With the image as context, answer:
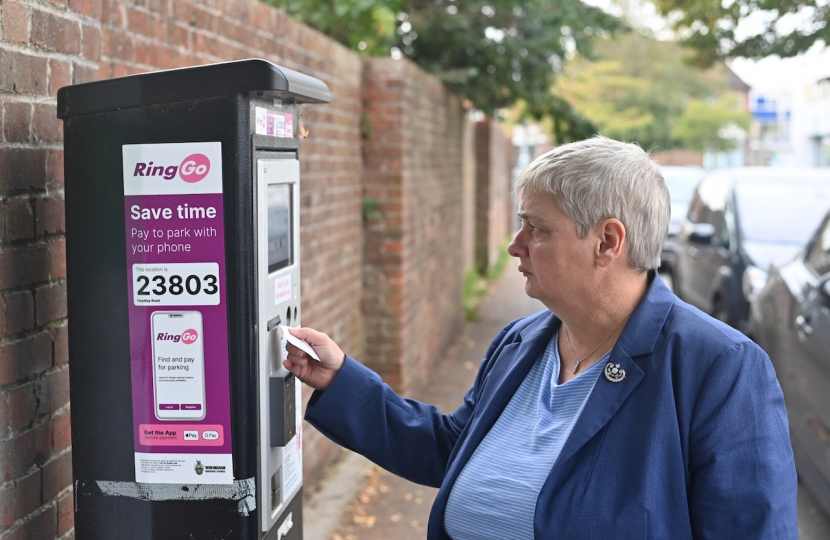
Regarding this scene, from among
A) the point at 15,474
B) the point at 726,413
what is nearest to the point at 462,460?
the point at 726,413

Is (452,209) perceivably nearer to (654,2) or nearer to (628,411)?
(654,2)

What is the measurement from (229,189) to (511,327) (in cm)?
95

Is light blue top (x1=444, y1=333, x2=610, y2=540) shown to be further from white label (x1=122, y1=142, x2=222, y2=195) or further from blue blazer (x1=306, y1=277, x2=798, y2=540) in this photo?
white label (x1=122, y1=142, x2=222, y2=195)

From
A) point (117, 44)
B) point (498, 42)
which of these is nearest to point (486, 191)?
point (498, 42)

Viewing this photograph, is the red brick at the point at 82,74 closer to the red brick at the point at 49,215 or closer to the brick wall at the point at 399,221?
the red brick at the point at 49,215

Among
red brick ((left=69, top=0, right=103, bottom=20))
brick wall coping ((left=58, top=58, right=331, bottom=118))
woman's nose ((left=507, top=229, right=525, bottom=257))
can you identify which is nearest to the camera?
brick wall coping ((left=58, top=58, right=331, bottom=118))

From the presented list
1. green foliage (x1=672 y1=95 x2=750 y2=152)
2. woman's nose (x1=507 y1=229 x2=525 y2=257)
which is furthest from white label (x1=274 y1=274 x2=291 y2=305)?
green foliage (x1=672 y1=95 x2=750 y2=152)

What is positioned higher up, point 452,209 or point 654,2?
point 654,2

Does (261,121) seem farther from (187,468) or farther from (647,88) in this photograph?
(647,88)

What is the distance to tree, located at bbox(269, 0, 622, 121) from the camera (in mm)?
8625

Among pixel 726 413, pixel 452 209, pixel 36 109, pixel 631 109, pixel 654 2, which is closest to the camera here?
pixel 726 413

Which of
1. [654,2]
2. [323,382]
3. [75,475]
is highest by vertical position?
[654,2]

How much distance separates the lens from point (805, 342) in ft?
15.7

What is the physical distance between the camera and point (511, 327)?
261 cm
